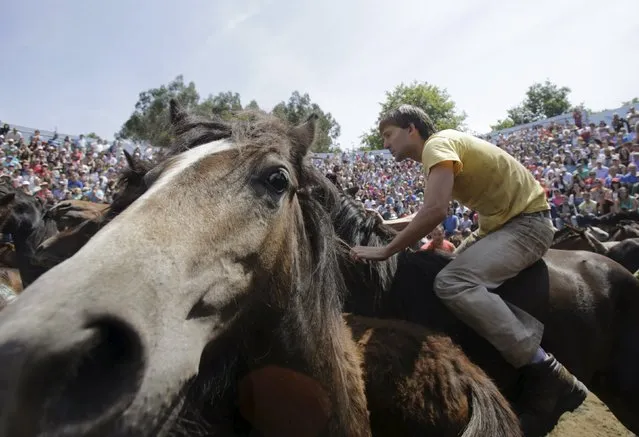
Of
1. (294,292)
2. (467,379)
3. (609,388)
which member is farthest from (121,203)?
(609,388)

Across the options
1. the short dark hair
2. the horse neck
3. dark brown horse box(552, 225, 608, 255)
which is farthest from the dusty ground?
the horse neck

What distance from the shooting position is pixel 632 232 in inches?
346

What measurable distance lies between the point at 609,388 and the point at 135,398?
177 inches

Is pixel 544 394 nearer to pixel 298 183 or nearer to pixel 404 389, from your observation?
pixel 404 389

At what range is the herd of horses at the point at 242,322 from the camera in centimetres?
117

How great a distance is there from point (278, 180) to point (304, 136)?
18.8 inches

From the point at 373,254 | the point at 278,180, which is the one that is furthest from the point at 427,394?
the point at 278,180

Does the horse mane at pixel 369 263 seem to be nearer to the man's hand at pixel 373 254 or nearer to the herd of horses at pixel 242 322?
the herd of horses at pixel 242 322

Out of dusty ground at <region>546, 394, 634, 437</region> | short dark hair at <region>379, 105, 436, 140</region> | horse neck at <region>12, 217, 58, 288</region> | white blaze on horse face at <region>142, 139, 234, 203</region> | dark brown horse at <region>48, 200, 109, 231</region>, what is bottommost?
dusty ground at <region>546, 394, 634, 437</region>

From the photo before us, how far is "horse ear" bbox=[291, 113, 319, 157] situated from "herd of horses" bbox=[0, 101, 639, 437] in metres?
0.01

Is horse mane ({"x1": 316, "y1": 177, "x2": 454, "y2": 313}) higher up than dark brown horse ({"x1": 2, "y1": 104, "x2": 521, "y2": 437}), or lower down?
higher up

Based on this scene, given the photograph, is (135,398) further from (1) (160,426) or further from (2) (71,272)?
(2) (71,272)

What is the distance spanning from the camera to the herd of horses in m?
1.17

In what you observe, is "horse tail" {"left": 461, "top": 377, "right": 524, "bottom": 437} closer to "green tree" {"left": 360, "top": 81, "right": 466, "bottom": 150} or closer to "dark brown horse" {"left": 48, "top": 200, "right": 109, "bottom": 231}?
"dark brown horse" {"left": 48, "top": 200, "right": 109, "bottom": 231}
